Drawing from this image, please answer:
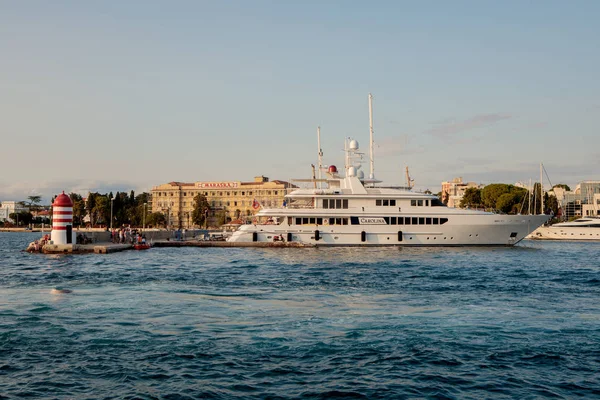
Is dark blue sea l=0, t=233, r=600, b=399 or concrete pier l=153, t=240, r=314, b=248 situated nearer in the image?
dark blue sea l=0, t=233, r=600, b=399

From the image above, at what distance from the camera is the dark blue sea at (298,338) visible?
30.3 feet

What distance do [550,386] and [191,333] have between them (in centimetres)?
729

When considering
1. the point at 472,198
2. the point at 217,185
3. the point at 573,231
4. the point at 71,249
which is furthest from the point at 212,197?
the point at 71,249

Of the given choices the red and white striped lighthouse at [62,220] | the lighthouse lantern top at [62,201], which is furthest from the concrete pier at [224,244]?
the lighthouse lantern top at [62,201]

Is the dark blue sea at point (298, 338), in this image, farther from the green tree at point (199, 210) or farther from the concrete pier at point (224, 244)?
the green tree at point (199, 210)

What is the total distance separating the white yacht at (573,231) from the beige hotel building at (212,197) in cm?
8581

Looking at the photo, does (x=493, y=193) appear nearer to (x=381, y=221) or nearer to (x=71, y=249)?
(x=381, y=221)

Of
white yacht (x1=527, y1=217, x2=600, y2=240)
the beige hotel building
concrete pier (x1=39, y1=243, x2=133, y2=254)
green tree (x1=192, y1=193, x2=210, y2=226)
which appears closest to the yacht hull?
concrete pier (x1=39, y1=243, x2=133, y2=254)

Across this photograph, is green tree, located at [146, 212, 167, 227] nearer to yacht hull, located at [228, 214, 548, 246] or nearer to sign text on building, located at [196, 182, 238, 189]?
sign text on building, located at [196, 182, 238, 189]

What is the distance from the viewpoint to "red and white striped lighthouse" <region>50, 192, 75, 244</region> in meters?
38.1

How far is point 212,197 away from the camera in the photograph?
165 m

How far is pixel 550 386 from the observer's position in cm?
927

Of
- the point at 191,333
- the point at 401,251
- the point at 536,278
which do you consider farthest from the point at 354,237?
the point at 191,333

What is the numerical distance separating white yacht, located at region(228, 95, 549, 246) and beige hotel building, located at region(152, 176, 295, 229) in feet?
356
